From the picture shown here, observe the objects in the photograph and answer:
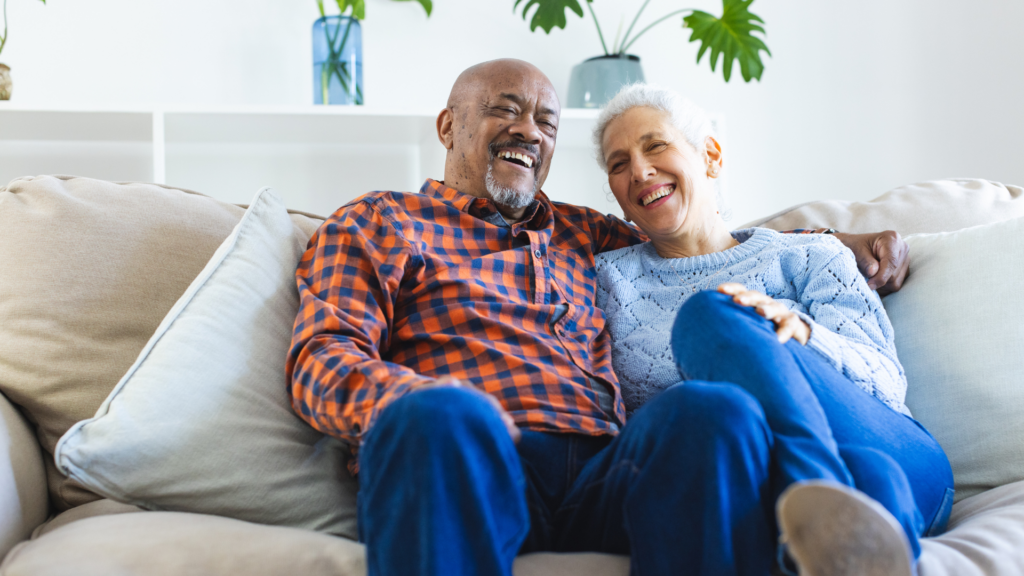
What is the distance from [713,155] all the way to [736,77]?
1150mm

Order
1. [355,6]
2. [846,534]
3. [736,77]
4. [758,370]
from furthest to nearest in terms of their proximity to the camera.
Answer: [736,77]
[355,6]
[758,370]
[846,534]

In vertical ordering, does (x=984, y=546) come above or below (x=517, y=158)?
below

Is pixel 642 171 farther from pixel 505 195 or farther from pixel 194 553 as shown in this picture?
pixel 194 553

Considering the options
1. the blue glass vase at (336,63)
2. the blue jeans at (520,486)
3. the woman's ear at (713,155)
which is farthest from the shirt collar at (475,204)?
the blue glass vase at (336,63)

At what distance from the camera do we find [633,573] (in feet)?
2.61

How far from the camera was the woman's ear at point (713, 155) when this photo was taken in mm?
1466

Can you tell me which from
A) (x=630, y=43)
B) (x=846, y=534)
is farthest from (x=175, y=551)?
(x=630, y=43)

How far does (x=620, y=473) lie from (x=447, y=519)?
0.26m

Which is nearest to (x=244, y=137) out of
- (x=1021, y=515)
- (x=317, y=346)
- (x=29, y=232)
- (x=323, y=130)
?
(x=323, y=130)

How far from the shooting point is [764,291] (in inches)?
49.5

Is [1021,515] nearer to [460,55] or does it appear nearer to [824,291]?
[824,291]

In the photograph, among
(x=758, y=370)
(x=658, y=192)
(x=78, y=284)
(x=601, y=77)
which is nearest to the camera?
(x=758, y=370)

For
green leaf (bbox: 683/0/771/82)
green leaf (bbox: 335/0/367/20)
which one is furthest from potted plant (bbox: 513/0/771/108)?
green leaf (bbox: 335/0/367/20)

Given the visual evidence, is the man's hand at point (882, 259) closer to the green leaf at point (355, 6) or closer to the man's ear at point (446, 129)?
the man's ear at point (446, 129)
